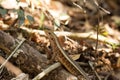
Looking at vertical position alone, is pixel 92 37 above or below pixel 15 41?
below

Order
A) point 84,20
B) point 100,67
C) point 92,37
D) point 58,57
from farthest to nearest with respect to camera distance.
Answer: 1. point 84,20
2. point 92,37
3. point 100,67
4. point 58,57

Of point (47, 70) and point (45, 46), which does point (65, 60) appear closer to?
point (47, 70)

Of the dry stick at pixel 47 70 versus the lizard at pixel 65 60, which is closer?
the dry stick at pixel 47 70

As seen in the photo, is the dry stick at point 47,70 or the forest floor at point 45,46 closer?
the dry stick at point 47,70

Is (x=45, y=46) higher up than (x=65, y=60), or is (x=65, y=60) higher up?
(x=65, y=60)

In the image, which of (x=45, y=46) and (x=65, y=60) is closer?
(x=65, y=60)

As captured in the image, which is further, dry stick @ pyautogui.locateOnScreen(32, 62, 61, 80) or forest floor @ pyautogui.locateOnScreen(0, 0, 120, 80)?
forest floor @ pyautogui.locateOnScreen(0, 0, 120, 80)

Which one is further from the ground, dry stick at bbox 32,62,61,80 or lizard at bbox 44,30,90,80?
lizard at bbox 44,30,90,80

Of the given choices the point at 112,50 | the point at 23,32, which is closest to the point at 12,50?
the point at 23,32

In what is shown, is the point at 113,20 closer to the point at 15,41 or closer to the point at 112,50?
the point at 112,50

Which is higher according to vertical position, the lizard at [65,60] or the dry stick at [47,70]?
the lizard at [65,60]

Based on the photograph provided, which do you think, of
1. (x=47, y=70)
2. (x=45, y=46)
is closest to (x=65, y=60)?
(x=47, y=70)
